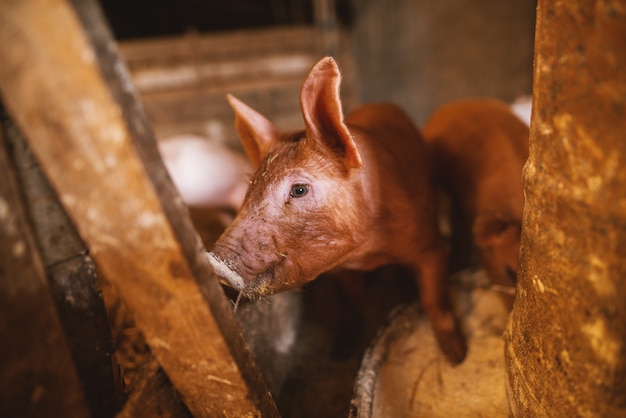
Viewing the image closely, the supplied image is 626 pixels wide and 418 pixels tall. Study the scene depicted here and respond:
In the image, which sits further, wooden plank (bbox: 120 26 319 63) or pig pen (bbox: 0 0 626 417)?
wooden plank (bbox: 120 26 319 63)

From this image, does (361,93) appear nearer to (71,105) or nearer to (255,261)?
(255,261)

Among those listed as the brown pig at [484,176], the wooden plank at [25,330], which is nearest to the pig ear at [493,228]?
the brown pig at [484,176]

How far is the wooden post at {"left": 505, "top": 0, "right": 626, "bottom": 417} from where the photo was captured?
3.13 ft

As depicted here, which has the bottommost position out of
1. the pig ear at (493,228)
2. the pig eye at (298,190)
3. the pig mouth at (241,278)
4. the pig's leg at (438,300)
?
the pig's leg at (438,300)

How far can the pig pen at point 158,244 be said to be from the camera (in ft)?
3.18

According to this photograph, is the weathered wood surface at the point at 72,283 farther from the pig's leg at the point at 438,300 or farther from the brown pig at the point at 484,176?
the brown pig at the point at 484,176

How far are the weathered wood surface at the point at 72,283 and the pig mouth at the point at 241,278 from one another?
1.47 feet

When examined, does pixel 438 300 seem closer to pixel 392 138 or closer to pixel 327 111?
pixel 392 138

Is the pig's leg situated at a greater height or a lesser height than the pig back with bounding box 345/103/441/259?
lesser

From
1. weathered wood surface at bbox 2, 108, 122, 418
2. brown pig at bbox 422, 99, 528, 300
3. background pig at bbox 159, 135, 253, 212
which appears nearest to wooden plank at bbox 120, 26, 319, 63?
background pig at bbox 159, 135, 253, 212

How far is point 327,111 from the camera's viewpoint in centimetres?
175

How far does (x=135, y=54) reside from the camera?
5.80 metres

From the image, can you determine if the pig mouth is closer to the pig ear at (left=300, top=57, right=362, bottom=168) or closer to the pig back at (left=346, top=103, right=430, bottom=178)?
the pig ear at (left=300, top=57, right=362, bottom=168)

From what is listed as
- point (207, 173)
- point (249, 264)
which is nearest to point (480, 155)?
point (249, 264)
